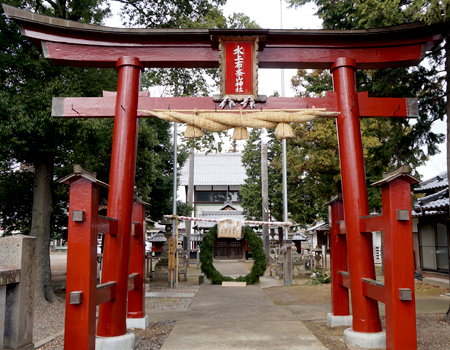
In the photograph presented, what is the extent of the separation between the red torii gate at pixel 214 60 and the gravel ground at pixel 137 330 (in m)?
1.63

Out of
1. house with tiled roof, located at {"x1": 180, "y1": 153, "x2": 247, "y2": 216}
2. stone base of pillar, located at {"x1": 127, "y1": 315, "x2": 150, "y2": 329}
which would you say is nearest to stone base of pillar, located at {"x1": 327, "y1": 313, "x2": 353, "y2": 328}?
stone base of pillar, located at {"x1": 127, "y1": 315, "x2": 150, "y2": 329}

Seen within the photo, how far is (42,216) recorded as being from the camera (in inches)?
410

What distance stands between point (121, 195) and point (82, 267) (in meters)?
1.54

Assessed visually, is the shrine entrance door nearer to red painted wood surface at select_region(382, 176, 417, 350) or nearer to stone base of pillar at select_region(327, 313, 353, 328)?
stone base of pillar at select_region(327, 313, 353, 328)

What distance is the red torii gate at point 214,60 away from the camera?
6016 millimetres

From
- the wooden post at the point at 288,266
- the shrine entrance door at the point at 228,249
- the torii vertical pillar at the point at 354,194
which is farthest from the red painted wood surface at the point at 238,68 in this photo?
the shrine entrance door at the point at 228,249

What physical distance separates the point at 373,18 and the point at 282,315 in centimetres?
625

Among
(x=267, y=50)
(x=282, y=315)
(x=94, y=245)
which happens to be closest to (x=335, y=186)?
(x=282, y=315)

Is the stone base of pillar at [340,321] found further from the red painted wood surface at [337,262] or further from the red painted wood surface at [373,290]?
the red painted wood surface at [373,290]

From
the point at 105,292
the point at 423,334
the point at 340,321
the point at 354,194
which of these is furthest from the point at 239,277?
the point at 105,292

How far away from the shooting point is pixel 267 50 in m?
6.73

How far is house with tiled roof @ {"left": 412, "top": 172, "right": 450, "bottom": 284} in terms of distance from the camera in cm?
1338

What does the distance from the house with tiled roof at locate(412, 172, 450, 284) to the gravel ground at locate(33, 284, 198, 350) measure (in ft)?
28.8

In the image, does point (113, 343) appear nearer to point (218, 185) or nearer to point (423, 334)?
point (423, 334)
